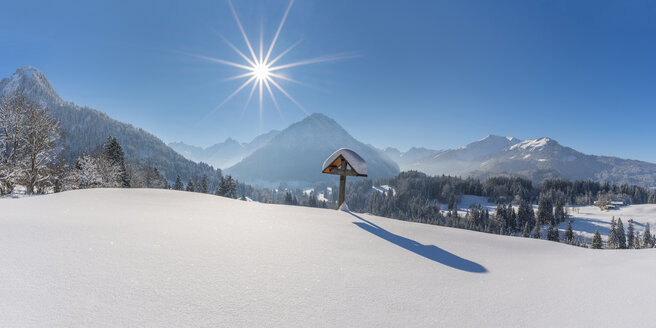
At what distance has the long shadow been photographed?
4.67 meters

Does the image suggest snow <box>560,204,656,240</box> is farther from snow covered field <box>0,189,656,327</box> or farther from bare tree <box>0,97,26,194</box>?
bare tree <box>0,97,26,194</box>

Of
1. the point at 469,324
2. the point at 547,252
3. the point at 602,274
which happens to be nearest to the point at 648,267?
the point at 602,274

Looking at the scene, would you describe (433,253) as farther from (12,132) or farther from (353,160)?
(12,132)

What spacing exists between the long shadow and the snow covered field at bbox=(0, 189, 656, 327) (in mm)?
37

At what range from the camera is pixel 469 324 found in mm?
2762

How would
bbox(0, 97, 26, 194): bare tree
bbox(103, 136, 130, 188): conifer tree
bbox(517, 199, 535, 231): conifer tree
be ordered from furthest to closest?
bbox(517, 199, 535, 231): conifer tree → bbox(103, 136, 130, 188): conifer tree → bbox(0, 97, 26, 194): bare tree

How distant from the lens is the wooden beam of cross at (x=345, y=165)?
37.7 ft

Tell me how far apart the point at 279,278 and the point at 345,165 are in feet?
28.6

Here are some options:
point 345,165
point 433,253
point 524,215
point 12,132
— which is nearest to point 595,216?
point 524,215

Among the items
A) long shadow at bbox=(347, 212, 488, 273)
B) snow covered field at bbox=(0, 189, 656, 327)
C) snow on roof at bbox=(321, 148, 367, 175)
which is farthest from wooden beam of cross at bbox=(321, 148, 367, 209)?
snow covered field at bbox=(0, 189, 656, 327)

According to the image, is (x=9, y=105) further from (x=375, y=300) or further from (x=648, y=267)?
(x=648, y=267)

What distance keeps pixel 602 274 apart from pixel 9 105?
90.2 feet

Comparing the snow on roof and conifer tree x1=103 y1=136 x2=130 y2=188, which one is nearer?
the snow on roof

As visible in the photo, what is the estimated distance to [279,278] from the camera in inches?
134
